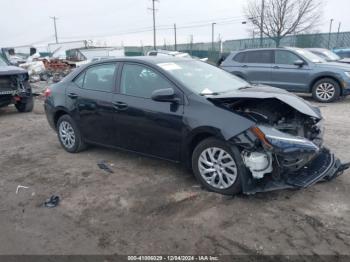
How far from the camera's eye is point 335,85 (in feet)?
34.7

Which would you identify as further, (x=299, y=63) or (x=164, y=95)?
(x=299, y=63)

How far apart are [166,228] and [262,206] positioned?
3.66 feet

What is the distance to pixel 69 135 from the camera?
616 cm

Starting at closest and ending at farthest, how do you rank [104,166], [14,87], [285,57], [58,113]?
[104,166] < [58,113] < [14,87] < [285,57]

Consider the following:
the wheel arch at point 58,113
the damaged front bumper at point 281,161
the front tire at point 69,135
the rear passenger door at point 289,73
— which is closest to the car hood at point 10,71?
the wheel arch at point 58,113

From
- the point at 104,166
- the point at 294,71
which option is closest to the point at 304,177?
the point at 104,166

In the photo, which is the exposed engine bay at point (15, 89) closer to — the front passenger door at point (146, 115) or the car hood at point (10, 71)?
the car hood at point (10, 71)

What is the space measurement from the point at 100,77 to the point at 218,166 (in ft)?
8.14

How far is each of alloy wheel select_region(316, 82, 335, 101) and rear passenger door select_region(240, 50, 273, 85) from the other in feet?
5.14

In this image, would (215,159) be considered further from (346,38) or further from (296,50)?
(346,38)

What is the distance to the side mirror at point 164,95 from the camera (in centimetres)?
437

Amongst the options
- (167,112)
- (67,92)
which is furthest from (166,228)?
(67,92)

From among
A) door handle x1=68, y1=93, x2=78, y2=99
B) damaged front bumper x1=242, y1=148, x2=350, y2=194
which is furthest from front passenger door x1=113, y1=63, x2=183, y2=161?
damaged front bumper x1=242, y1=148, x2=350, y2=194

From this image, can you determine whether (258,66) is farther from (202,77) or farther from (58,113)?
(58,113)
